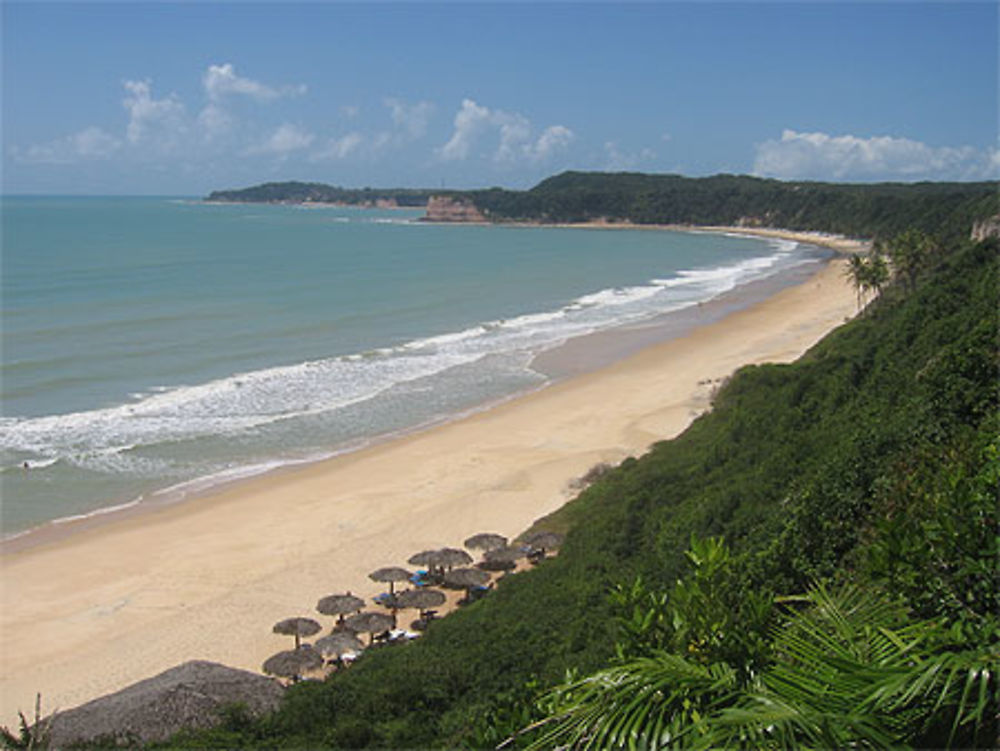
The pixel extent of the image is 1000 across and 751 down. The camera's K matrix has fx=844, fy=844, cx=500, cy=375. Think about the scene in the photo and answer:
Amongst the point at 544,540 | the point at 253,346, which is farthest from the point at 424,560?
the point at 253,346

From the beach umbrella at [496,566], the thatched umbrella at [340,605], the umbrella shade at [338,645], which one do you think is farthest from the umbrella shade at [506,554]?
the umbrella shade at [338,645]

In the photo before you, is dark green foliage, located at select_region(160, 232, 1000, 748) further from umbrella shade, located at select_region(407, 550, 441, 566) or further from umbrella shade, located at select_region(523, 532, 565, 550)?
umbrella shade, located at select_region(407, 550, 441, 566)

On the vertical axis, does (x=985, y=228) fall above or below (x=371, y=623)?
above

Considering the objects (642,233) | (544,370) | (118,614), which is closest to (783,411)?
(118,614)

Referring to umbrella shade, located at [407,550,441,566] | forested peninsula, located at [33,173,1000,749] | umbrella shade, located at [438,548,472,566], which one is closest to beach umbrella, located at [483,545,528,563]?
umbrella shade, located at [438,548,472,566]

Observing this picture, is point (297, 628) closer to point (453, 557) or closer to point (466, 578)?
point (466, 578)

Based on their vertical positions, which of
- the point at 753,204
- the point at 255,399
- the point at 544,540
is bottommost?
the point at 544,540
